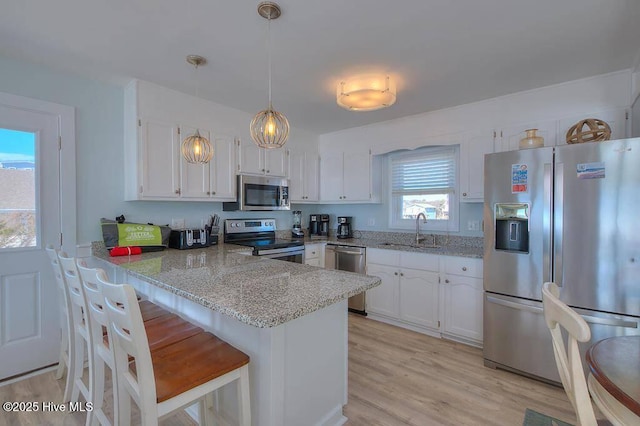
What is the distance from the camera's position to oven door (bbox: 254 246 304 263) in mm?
3118

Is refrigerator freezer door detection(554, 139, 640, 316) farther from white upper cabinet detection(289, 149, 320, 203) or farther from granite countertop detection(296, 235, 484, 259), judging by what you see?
white upper cabinet detection(289, 149, 320, 203)

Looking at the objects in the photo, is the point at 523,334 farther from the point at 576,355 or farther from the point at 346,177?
the point at 346,177

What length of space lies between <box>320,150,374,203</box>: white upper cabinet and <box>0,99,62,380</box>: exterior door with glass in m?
→ 2.89

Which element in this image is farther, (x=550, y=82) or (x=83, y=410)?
(x=550, y=82)

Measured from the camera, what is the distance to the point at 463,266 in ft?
9.29

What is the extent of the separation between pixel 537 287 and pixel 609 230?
58 centimetres

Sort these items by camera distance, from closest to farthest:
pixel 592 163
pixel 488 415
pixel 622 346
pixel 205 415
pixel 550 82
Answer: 1. pixel 622 346
2. pixel 205 415
3. pixel 488 415
4. pixel 592 163
5. pixel 550 82

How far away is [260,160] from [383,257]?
1822 mm

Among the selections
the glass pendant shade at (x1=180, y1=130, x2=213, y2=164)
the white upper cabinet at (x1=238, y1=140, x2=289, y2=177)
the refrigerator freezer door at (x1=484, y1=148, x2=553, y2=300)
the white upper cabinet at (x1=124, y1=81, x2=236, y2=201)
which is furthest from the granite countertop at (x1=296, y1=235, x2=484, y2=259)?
the glass pendant shade at (x1=180, y1=130, x2=213, y2=164)

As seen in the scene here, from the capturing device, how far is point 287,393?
4.65 feet

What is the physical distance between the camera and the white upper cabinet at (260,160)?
11.1 feet

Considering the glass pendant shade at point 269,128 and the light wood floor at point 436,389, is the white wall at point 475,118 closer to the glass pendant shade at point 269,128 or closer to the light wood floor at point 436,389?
the light wood floor at point 436,389

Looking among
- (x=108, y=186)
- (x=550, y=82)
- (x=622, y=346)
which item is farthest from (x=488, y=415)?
(x=108, y=186)

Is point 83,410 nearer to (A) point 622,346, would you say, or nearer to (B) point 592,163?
(A) point 622,346
